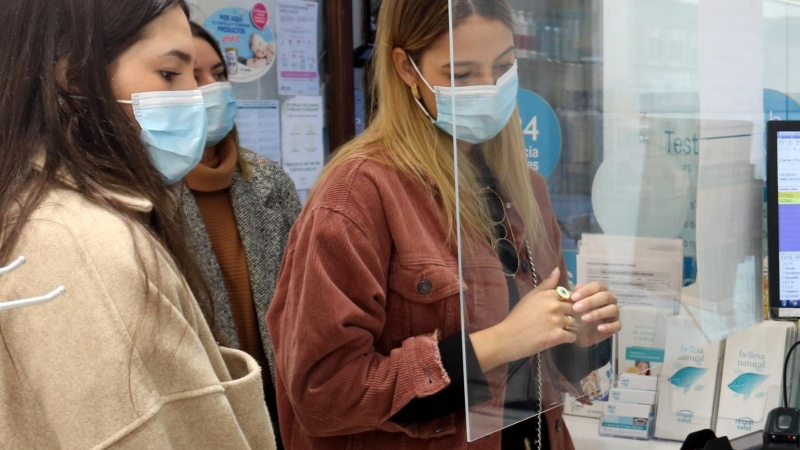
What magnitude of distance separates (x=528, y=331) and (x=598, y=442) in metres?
0.94

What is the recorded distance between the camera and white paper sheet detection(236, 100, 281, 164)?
2824mm

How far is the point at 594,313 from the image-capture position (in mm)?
1197

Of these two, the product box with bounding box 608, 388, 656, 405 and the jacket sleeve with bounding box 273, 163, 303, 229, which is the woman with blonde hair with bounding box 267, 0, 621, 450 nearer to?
the product box with bounding box 608, 388, 656, 405

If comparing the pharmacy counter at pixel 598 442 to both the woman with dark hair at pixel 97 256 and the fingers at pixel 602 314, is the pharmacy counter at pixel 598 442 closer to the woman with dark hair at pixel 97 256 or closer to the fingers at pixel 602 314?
the fingers at pixel 602 314

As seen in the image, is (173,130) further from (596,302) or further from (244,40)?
(244,40)

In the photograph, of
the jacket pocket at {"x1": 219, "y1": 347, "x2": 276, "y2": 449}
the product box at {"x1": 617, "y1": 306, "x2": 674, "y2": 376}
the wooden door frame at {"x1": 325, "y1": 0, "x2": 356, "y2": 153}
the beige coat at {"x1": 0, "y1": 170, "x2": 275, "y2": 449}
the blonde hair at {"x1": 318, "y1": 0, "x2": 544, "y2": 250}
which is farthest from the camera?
the wooden door frame at {"x1": 325, "y1": 0, "x2": 356, "y2": 153}

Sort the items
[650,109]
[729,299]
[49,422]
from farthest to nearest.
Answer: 1. [729,299]
2. [650,109]
3. [49,422]

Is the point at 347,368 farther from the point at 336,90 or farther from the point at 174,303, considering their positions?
the point at 336,90

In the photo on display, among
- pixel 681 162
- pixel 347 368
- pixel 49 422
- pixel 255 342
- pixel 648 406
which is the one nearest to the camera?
pixel 49 422

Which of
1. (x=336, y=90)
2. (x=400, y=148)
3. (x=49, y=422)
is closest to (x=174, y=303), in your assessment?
(x=49, y=422)

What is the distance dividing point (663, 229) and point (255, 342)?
1.25 meters

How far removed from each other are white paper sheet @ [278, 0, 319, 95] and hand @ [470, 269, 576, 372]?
1988 mm

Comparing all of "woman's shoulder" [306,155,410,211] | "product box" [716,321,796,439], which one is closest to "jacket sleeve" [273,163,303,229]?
"woman's shoulder" [306,155,410,211]

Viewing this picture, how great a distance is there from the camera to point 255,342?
226 cm
